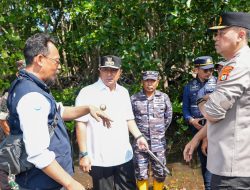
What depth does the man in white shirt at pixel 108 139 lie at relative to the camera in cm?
353

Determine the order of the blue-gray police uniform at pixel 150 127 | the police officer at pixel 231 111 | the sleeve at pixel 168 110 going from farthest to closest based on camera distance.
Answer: the sleeve at pixel 168 110
the blue-gray police uniform at pixel 150 127
the police officer at pixel 231 111

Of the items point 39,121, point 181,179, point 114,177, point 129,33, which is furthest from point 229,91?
point 129,33

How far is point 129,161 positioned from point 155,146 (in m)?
0.94

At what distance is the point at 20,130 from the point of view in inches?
87.1

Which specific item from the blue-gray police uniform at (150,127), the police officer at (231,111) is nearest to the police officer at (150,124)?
the blue-gray police uniform at (150,127)

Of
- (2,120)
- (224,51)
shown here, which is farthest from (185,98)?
(2,120)

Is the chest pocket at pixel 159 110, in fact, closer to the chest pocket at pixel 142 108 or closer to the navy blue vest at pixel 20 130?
the chest pocket at pixel 142 108

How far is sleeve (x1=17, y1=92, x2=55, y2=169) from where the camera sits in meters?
2.08

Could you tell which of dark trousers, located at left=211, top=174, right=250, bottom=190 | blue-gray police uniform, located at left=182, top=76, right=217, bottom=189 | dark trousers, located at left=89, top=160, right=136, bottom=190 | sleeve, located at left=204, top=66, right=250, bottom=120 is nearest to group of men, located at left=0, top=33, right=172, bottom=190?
dark trousers, located at left=89, top=160, right=136, bottom=190

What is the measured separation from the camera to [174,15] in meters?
4.84

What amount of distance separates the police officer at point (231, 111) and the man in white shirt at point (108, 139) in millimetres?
1300

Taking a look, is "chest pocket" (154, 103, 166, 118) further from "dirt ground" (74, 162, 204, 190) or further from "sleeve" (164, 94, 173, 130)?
"dirt ground" (74, 162, 204, 190)

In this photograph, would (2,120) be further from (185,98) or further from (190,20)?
(190,20)

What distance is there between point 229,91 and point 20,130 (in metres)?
1.47
